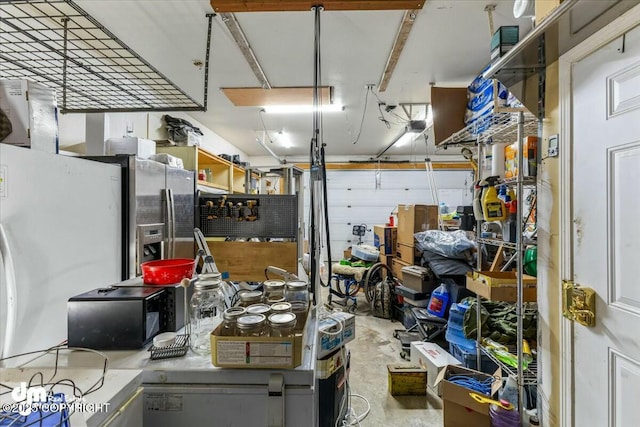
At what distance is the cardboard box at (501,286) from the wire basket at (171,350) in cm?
187

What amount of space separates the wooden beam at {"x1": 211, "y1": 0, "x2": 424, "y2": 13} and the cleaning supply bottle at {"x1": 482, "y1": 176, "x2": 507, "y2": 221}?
1.29 meters

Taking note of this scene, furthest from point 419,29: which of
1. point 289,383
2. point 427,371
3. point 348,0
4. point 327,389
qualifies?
point 427,371

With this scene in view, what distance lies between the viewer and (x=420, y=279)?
366cm

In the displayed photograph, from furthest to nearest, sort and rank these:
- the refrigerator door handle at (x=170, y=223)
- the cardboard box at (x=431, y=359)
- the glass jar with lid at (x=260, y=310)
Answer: the cardboard box at (x=431, y=359)
the refrigerator door handle at (x=170, y=223)
the glass jar with lid at (x=260, y=310)

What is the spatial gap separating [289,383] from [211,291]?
0.53 m

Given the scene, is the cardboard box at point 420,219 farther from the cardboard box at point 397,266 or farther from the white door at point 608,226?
the white door at point 608,226

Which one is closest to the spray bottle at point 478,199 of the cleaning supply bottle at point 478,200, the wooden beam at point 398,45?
the cleaning supply bottle at point 478,200

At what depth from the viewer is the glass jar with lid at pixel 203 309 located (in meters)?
1.15

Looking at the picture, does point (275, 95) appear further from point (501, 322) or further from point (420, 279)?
point (501, 322)

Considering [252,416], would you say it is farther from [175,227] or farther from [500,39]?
[500,39]

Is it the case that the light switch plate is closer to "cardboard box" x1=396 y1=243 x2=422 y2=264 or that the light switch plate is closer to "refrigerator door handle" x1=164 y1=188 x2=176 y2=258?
"refrigerator door handle" x1=164 y1=188 x2=176 y2=258

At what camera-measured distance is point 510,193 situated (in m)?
1.98

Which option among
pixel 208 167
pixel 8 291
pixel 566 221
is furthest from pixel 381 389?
pixel 208 167

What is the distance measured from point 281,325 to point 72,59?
8.60 ft
